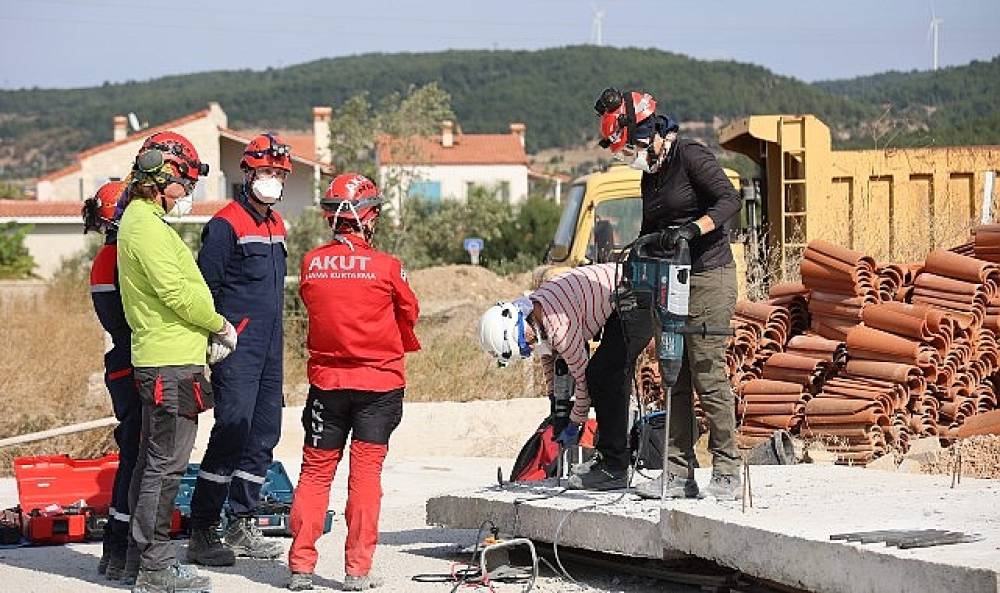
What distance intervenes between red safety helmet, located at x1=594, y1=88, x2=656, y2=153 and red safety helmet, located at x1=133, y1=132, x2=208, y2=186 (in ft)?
7.03

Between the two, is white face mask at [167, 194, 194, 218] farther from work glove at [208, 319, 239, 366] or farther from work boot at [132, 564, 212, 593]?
work boot at [132, 564, 212, 593]

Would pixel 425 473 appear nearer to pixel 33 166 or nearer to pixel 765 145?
pixel 765 145

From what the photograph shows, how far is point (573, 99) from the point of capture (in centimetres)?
13938

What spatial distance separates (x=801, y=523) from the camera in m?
7.23

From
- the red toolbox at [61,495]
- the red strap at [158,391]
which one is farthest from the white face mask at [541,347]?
the red toolbox at [61,495]

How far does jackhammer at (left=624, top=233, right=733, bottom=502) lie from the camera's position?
312 inches

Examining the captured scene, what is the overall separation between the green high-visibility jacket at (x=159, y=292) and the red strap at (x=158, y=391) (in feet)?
0.28

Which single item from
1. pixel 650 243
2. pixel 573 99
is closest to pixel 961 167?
pixel 650 243

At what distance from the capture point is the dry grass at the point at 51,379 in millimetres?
14578

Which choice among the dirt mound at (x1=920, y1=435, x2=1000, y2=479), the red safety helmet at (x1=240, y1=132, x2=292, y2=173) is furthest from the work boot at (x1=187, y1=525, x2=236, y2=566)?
the dirt mound at (x1=920, y1=435, x2=1000, y2=479)

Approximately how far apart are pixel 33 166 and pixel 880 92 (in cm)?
8134

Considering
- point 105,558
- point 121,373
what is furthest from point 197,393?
point 105,558

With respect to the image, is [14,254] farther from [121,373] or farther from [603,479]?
[603,479]

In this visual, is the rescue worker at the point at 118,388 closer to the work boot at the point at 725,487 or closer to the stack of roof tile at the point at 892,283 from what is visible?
the work boot at the point at 725,487
